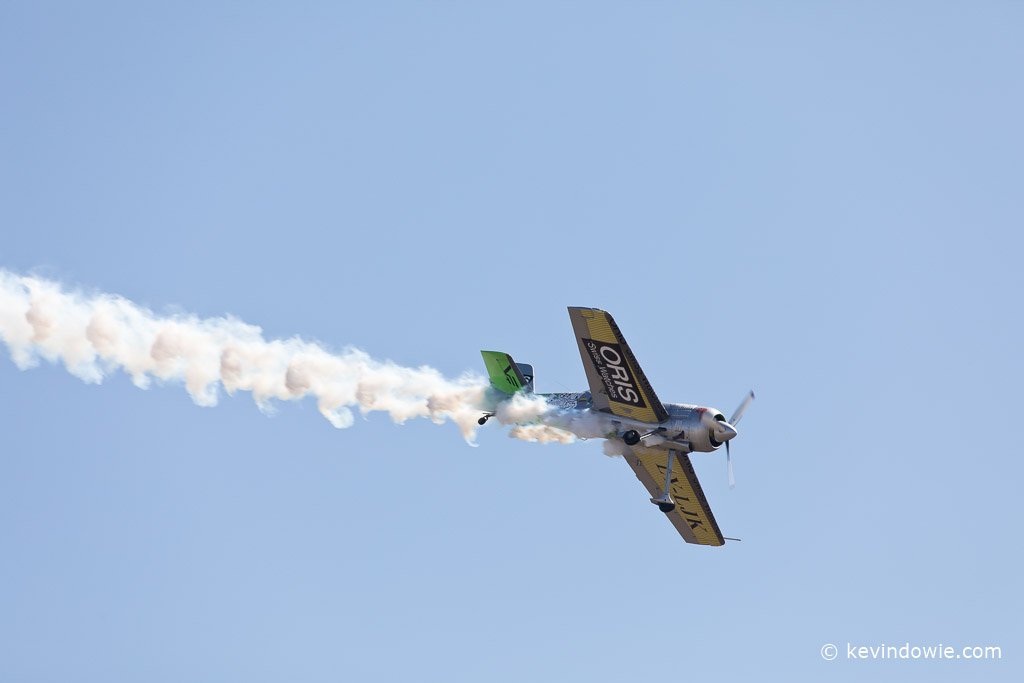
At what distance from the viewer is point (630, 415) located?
144 ft

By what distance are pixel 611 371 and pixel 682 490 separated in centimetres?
607

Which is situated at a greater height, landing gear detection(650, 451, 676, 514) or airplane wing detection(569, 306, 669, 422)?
airplane wing detection(569, 306, 669, 422)

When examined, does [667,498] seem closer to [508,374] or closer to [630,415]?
[630,415]

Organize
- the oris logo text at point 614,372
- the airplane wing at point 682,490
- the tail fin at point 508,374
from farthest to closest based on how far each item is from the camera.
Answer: the tail fin at point 508,374 < the airplane wing at point 682,490 < the oris logo text at point 614,372

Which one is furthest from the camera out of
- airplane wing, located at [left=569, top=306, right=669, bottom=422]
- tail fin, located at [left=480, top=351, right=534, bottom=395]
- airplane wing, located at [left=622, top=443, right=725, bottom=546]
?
tail fin, located at [left=480, top=351, right=534, bottom=395]

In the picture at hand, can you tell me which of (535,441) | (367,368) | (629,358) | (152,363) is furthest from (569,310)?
(152,363)

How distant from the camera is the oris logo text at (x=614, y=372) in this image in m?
42.8

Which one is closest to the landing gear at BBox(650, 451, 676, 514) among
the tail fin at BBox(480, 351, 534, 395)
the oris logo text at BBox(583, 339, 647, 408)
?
the oris logo text at BBox(583, 339, 647, 408)

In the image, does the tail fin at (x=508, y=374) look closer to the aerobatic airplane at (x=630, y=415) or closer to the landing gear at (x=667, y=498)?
the aerobatic airplane at (x=630, y=415)

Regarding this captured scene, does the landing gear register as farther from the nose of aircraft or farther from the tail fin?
the tail fin

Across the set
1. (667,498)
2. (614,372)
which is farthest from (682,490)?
(614,372)

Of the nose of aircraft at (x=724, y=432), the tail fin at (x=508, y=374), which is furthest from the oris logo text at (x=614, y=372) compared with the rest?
the tail fin at (x=508, y=374)

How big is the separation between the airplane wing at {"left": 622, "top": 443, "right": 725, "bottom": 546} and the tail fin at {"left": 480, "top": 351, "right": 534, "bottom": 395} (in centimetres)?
369

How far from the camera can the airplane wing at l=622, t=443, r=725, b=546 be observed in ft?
151
